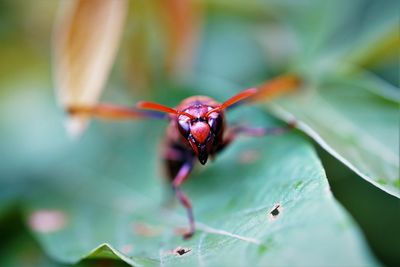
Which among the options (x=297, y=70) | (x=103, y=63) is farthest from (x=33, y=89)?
(x=297, y=70)

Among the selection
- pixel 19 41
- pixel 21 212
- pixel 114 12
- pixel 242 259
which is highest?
pixel 19 41

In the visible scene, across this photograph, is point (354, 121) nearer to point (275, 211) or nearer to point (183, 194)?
point (183, 194)

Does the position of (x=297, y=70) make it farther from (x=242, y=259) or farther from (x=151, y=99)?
(x=242, y=259)

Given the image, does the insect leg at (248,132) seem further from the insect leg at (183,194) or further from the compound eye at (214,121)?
the compound eye at (214,121)

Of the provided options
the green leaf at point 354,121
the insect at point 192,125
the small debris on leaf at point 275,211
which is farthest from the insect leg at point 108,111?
the small debris on leaf at point 275,211

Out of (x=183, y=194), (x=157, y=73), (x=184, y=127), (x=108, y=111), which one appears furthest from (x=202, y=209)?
(x=157, y=73)

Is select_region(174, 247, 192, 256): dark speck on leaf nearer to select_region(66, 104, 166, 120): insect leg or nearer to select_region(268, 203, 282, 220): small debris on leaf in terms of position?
select_region(268, 203, 282, 220): small debris on leaf
